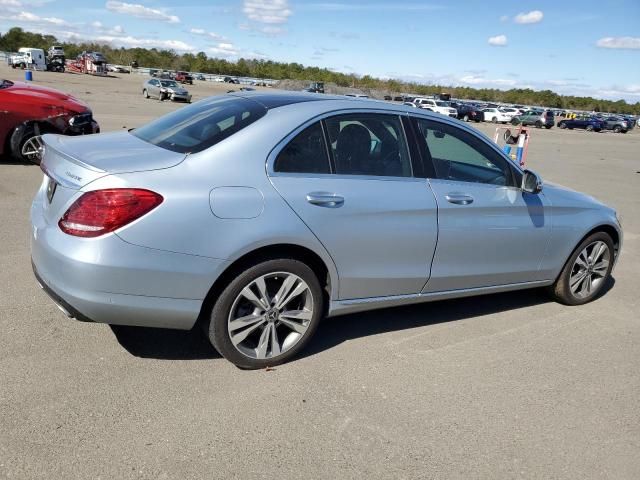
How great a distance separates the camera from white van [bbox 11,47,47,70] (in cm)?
6309

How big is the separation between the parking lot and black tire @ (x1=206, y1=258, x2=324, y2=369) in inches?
3.4

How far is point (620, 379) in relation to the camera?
3893 mm

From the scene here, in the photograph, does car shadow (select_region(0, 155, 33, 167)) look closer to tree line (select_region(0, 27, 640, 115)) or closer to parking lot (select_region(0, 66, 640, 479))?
parking lot (select_region(0, 66, 640, 479))

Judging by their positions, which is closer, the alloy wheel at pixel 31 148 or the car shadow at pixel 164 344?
the car shadow at pixel 164 344

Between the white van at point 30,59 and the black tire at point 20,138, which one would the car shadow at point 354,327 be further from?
the white van at point 30,59

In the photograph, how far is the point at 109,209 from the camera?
297 centimetres

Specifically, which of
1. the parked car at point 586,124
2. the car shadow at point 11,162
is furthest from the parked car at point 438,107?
the car shadow at point 11,162

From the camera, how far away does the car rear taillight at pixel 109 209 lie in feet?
9.75

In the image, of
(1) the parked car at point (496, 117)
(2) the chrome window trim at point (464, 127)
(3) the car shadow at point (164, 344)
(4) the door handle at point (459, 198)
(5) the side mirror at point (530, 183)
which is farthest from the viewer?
(1) the parked car at point (496, 117)

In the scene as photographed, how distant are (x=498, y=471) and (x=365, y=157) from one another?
6.81 ft

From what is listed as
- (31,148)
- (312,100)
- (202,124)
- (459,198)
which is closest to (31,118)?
(31,148)

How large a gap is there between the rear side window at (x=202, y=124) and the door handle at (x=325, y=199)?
0.61 metres

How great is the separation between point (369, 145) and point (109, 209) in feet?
5.83

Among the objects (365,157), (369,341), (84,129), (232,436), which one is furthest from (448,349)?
(84,129)
